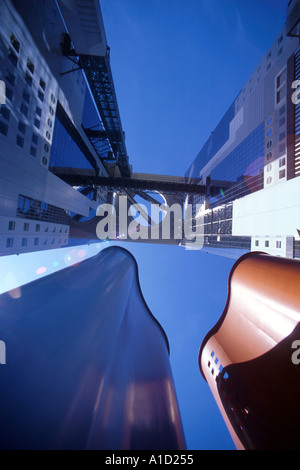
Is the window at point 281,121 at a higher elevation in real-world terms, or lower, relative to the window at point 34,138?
higher

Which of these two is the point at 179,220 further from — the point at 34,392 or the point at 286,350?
the point at 34,392

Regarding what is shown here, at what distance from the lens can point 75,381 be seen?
2.10 metres

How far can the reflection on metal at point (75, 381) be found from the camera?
5.48 ft

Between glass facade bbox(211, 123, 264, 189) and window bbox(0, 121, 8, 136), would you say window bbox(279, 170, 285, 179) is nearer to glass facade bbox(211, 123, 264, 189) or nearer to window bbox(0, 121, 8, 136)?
glass facade bbox(211, 123, 264, 189)

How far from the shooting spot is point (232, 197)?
2223 cm

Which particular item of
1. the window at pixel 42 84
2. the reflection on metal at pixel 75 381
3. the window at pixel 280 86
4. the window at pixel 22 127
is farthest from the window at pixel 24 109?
the window at pixel 280 86

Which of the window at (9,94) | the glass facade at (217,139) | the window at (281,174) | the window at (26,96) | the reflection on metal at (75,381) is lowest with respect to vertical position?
the reflection on metal at (75,381)

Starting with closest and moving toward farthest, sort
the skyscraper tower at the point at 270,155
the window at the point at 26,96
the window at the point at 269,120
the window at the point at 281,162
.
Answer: the skyscraper tower at the point at 270,155
the window at the point at 26,96
the window at the point at 281,162
the window at the point at 269,120

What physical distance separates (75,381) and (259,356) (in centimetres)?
487

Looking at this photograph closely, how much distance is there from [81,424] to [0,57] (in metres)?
16.3

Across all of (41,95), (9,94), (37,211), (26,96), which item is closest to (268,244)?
(9,94)

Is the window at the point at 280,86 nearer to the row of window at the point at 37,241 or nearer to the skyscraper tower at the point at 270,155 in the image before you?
the skyscraper tower at the point at 270,155

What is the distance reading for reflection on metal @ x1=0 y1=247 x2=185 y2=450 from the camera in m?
1.67

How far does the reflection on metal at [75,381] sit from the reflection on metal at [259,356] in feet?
6.90
